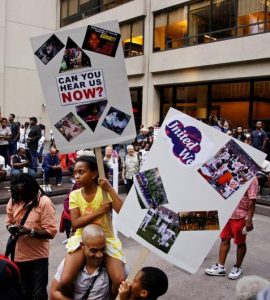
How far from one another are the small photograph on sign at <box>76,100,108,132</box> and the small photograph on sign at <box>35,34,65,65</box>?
411mm

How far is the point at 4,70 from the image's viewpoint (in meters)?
25.3

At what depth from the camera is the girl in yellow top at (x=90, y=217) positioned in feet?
8.73

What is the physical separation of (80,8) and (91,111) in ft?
→ 80.9

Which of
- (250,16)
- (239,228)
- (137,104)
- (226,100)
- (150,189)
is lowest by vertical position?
(239,228)

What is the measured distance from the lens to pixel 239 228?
A: 5449 millimetres

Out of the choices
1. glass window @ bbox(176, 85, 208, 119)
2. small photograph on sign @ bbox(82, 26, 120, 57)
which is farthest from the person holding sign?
glass window @ bbox(176, 85, 208, 119)

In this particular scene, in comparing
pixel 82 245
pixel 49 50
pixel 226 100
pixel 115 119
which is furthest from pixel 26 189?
pixel 226 100

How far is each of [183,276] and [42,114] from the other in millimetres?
22839

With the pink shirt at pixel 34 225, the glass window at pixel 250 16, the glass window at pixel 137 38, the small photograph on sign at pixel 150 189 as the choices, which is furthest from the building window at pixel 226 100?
the small photograph on sign at pixel 150 189

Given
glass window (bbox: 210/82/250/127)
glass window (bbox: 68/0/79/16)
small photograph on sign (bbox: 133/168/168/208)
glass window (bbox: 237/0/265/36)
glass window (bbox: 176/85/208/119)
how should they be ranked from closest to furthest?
small photograph on sign (bbox: 133/168/168/208) → glass window (bbox: 237/0/265/36) → glass window (bbox: 210/82/250/127) → glass window (bbox: 176/85/208/119) → glass window (bbox: 68/0/79/16)

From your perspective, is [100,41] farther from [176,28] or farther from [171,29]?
[171,29]

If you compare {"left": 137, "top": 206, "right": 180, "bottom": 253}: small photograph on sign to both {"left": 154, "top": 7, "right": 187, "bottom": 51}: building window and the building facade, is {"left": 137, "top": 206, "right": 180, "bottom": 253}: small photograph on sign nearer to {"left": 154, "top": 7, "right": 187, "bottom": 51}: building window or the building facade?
the building facade

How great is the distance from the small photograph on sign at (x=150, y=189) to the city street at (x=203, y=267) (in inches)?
120

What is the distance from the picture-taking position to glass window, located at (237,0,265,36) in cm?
1648
